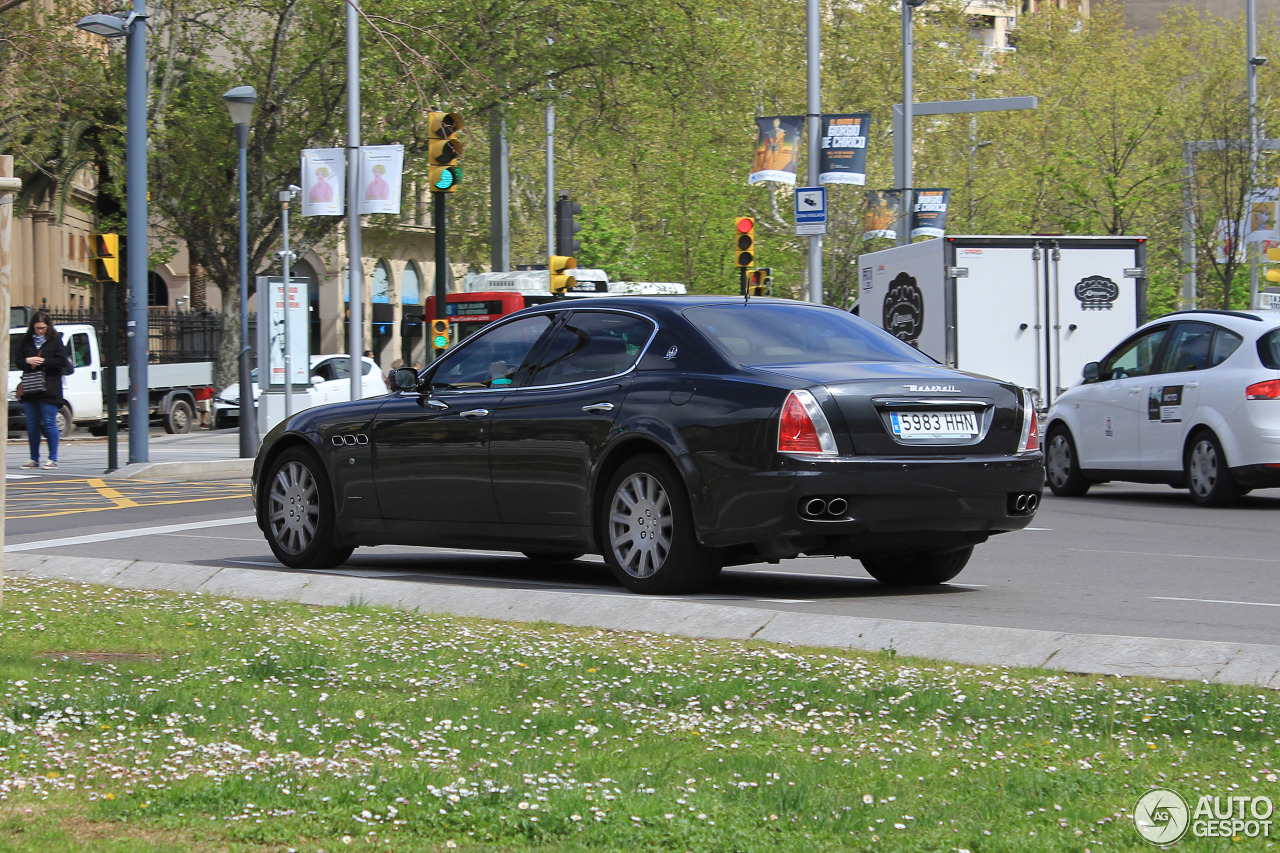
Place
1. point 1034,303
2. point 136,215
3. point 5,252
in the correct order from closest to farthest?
1. point 5,252
2. point 1034,303
3. point 136,215

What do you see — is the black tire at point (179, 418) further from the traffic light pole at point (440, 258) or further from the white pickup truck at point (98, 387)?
the traffic light pole at point (440, 258)

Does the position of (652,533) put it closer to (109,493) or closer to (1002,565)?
(1002,565)

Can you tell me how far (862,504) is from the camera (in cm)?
819

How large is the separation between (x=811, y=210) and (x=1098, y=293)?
5398 mm

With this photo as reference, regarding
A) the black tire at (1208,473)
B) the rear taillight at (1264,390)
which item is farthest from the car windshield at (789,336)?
the black tire at (1208,473)

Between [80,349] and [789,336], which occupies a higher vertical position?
[80,349]

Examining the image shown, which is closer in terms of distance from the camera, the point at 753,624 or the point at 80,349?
the point at 753,624

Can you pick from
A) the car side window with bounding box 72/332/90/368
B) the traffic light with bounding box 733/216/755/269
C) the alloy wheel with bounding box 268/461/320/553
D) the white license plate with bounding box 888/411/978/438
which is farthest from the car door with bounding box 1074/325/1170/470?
the car side window with bounding box 72/332/90/368

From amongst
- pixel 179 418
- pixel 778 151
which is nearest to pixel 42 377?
pixel 778 151

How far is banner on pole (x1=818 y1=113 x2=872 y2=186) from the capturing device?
24.7 meters

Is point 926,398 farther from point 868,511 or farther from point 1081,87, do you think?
point 1081,87

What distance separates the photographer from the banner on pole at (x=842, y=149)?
2473cm

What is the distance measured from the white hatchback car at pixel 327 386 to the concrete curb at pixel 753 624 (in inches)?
870

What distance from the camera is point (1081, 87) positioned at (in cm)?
5438
